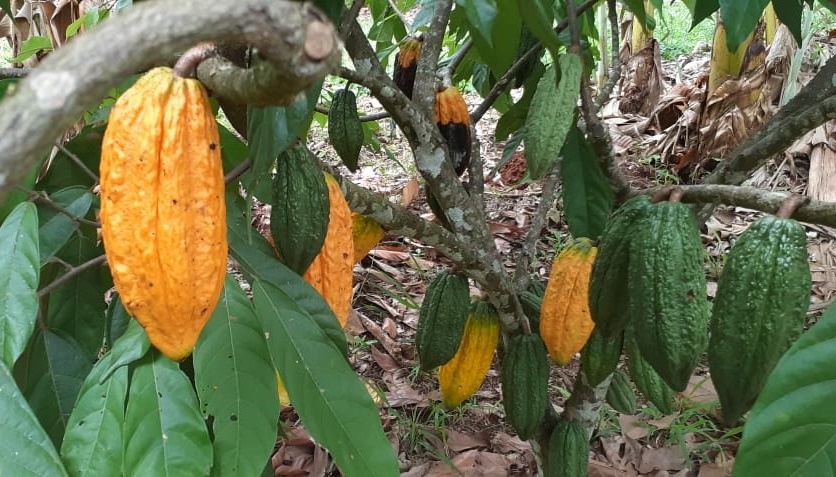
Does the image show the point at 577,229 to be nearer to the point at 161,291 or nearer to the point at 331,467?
the point at 161,291

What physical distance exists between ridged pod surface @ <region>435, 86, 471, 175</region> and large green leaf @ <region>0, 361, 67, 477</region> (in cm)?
92

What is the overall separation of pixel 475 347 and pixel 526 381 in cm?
14

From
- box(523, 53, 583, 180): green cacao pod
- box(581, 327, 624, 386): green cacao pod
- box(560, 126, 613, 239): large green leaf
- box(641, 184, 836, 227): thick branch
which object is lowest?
box(581, 327, 624, 386): green cacao pod

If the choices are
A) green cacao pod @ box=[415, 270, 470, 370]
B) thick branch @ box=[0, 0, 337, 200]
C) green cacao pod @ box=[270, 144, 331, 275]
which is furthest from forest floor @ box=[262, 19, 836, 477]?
thick branch @ box=[0, 0, 337, 200]

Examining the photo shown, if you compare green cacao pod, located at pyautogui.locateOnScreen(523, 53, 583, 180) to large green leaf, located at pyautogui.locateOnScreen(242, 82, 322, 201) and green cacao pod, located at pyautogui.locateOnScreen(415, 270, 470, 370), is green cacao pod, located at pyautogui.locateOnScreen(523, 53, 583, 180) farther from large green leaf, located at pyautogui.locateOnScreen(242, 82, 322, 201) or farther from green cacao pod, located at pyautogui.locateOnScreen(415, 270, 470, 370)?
large green leaf, located at pyautogui.locateOnScreen(242, 82, 322, 201)

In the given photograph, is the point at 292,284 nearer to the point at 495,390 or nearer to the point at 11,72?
the point at 11,72

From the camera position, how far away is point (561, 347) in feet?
3.78

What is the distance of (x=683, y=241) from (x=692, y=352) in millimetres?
123

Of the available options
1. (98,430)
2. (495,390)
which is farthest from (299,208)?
(495,390)

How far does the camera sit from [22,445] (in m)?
0.62

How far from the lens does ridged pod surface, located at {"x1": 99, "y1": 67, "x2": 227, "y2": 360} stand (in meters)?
0.56

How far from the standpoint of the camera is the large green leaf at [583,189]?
1.26m

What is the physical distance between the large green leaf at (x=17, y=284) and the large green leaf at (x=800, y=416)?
2.25 ft

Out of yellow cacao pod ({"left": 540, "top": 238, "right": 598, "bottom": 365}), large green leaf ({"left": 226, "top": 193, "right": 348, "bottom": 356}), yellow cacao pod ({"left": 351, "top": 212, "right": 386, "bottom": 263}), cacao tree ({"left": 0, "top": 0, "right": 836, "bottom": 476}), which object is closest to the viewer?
cacao tree ({"left": 0, "top": 0, "right": 836, "bottom": 476})
